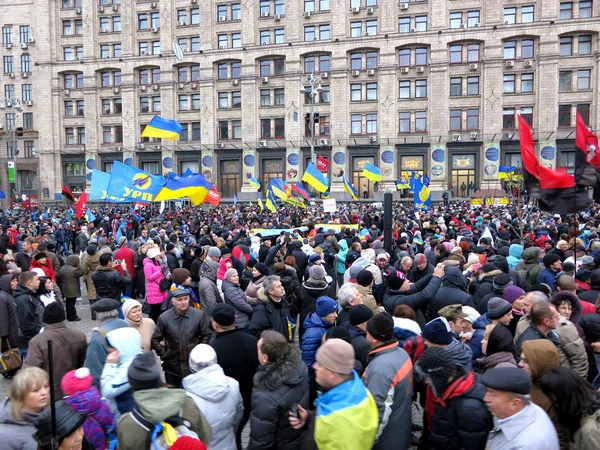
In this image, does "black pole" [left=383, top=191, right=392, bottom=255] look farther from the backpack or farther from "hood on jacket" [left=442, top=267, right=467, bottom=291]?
the backpack

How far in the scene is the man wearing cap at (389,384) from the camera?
3754mm

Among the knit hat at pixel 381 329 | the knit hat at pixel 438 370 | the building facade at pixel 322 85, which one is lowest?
the knit hat at pixel 438 370

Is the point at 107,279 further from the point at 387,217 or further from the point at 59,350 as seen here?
the point at 387,217

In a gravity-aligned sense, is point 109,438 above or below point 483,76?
below

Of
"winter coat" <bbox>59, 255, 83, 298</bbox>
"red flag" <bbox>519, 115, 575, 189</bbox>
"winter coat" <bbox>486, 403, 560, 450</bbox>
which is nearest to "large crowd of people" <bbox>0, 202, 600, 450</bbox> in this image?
"winter coat" <bbox>486, 403, 560, 450</bbox>

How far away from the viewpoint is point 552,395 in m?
3.41

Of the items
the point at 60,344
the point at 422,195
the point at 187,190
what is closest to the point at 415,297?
the point at 60,344

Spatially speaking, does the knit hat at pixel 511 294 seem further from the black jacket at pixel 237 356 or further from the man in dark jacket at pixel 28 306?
the man in dark jacket at pixel 28 306

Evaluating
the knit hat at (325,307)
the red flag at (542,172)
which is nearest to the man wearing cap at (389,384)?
the knit hat at (325,307)

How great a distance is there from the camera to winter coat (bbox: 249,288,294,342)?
19.6 feet

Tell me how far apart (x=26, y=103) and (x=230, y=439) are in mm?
68874

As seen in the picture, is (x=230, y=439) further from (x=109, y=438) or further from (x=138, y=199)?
(x=138, y=199)

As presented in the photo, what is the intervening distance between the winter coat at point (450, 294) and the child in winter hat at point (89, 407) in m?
4.25

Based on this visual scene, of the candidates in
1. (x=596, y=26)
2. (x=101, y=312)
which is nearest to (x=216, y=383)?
(x=101, y=312)
